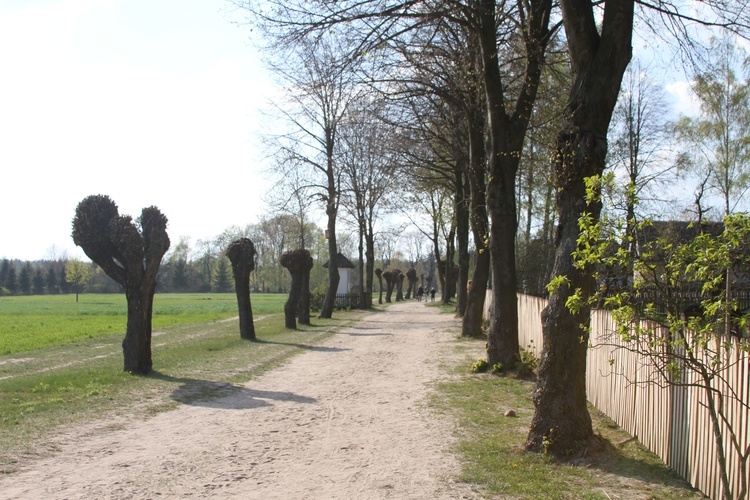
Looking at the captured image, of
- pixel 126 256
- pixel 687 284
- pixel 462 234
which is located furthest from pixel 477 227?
pixel 462 234

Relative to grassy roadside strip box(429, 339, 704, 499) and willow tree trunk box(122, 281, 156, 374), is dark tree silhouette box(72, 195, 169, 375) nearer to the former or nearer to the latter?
willow tree trunk box(122, 281, 156, 374)

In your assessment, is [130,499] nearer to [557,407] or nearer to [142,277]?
[557,407]

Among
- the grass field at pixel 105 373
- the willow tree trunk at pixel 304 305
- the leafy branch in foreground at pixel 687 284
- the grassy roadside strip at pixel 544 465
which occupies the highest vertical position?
the leafy branch in foreground at pixel 687 284

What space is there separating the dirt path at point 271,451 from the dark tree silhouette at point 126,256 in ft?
8.38

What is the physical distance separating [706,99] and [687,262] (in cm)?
794

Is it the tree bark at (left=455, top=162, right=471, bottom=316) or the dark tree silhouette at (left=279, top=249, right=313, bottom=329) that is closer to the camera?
the dark tree silhouette at (left=279, top=249, right=313, bottom=329)

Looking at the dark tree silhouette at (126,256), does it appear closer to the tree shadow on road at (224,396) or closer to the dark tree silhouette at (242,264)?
the tree shadow on road at (224,396)

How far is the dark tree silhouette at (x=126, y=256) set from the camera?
476 inches

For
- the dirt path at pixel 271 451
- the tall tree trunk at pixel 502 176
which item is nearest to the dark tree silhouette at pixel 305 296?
the tall tree trunk at pixel 502 176

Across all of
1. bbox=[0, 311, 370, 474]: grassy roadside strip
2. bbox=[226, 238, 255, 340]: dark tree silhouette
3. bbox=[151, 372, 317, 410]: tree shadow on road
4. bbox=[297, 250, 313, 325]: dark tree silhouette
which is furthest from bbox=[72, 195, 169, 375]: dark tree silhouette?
bbox=[297, 250, 313, 325]: dark tree silhouette

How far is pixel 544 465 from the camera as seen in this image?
6438 millimetres

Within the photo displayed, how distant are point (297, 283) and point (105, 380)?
13654 millimetres

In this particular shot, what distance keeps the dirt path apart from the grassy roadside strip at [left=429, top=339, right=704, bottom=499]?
299mm

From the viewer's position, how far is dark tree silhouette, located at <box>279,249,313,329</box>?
24.0m
